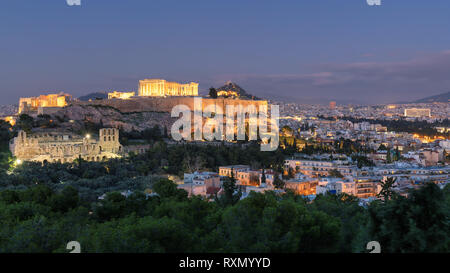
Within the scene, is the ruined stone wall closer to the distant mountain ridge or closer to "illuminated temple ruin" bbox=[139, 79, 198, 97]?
"illuminated temple ruin" bbox=[139, 79, 198, 97]

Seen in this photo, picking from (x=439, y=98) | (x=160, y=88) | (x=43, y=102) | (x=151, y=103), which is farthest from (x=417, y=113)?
(x=43, y=102)

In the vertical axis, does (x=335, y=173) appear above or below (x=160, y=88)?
below

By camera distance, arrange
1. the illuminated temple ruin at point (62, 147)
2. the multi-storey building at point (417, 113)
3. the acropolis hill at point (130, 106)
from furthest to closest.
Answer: the multi-storey building at point (417, 113) < the acropolis hill at point (130, 106) < the illuminated temple ruin at point (62, 147)

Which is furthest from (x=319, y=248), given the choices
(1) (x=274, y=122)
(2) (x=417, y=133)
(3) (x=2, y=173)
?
(2) (x=417, y=133)

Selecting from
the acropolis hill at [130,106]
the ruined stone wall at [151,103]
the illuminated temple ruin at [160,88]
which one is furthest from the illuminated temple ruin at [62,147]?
the illuminated temple ruin at [160,88]

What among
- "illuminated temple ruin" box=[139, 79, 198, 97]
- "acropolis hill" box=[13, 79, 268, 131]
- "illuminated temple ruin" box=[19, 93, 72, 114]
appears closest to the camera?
"acropolis hill" box=[13, 79, 268, 131]

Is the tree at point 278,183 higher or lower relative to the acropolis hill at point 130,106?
lower

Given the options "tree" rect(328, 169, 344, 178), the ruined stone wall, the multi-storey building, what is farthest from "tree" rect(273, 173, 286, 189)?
the multi-storey building

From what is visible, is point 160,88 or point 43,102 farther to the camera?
point 160,88

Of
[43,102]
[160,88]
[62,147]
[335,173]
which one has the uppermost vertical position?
[160,88]

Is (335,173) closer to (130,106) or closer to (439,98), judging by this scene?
(130,106)

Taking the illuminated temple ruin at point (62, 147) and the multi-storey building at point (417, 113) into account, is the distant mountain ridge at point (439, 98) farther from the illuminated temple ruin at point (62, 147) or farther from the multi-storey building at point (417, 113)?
the illuminated temple ruin at point (62, 147)
